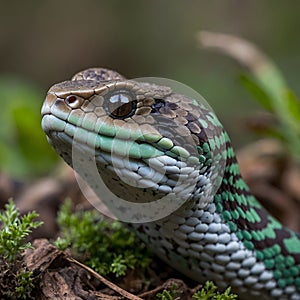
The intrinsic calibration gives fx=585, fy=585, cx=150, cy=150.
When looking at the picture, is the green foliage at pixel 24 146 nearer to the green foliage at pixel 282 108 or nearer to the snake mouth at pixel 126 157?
the green foliage at pixel 282 108

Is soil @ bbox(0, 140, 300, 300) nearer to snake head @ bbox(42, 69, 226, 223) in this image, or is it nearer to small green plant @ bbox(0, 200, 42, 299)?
small green plant @ bbox(0, 200, 42, 299)

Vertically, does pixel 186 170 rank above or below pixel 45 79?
below

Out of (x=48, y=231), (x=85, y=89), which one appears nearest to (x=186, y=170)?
(x=85, y=89)

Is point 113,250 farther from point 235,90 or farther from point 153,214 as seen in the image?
point 235,90

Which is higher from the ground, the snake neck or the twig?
the snake neck

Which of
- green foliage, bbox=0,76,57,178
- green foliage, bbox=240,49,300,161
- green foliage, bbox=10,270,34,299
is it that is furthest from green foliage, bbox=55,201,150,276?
green foliage, bbox=0,76,57,178

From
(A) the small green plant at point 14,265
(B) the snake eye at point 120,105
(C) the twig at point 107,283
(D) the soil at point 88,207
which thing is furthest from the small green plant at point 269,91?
(A) the small green plant at point 14,265
